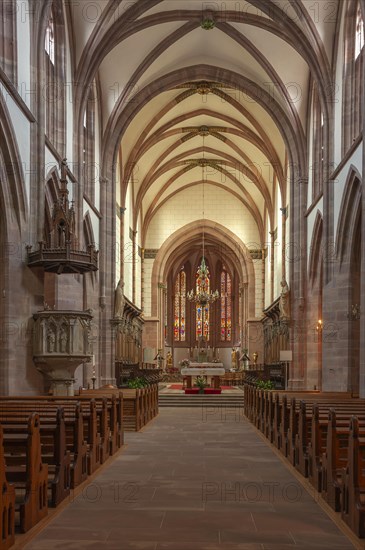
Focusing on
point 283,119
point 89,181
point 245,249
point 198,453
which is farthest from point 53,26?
point 245,249

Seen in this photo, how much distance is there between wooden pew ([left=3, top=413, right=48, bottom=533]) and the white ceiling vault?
651 inches

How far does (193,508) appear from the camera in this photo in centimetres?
747

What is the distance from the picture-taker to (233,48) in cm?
2580

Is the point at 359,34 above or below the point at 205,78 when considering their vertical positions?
below

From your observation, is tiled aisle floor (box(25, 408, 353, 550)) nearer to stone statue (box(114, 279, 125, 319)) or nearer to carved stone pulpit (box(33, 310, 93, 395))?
carved stone pulpit (box(33, 310, 93, 395))

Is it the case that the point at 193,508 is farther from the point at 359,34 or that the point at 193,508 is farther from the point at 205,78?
the point at 205,78

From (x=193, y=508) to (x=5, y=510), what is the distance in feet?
7.72

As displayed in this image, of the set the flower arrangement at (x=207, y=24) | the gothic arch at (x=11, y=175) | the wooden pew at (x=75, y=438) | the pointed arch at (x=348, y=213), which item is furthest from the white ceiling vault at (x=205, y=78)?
the wooden pew at (x=75, y=438)

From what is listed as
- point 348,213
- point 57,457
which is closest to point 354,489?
point 57,457

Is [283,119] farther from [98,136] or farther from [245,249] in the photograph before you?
[245,249]

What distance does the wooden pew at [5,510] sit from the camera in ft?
18.5

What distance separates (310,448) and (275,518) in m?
2.36

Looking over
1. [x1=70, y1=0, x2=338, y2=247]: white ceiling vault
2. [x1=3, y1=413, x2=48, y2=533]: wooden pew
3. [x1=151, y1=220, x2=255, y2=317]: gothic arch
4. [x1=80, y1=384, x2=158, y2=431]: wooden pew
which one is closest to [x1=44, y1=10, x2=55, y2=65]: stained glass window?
[x1=70, y1=0, x2=338, y2=247]: white ceiling vault

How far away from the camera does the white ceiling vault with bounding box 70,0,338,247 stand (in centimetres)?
2131
